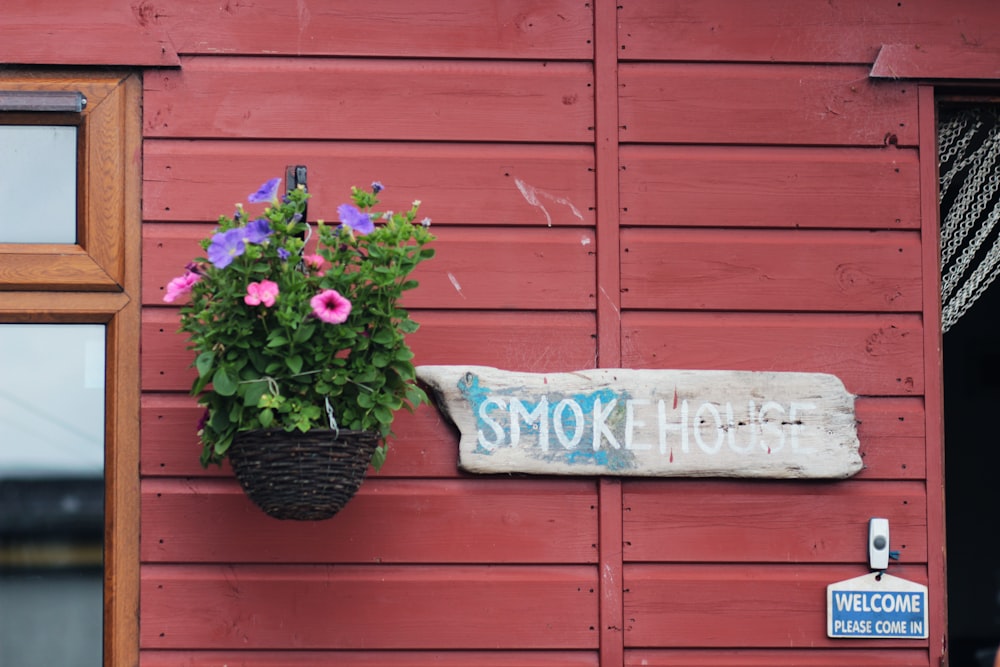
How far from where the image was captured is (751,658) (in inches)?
125

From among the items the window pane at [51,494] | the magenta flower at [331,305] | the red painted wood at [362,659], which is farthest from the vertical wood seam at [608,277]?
the window pane at [51,494]

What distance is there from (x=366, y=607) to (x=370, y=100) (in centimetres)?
125

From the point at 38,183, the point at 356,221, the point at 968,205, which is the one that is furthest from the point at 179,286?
the point at 968,205

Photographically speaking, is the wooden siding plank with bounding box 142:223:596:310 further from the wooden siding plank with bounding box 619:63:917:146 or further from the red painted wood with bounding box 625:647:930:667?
the red painted wood with bounding box 625:647:930:667

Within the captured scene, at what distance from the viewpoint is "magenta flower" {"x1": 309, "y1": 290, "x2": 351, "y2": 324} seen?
2.73 m

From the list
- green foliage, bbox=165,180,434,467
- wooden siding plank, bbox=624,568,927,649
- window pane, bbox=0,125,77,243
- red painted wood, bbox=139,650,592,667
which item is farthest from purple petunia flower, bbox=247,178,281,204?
wooden siding plank, bbox=624,568,927,649

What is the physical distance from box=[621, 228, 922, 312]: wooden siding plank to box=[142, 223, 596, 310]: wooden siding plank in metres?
0.12

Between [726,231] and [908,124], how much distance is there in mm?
552

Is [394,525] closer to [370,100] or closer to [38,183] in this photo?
[370,100]

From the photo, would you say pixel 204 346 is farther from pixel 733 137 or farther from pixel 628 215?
pixel 733 137

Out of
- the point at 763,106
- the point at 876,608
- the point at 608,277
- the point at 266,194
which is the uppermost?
the point at 763,106

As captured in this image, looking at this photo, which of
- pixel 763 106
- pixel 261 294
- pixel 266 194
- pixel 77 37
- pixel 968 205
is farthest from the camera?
pixel 968 205

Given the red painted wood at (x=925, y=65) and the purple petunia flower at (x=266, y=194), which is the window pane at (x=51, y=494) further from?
the red painted wood at (x=925, y=65)

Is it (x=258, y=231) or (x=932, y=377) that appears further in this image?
(x=932, y=377)
